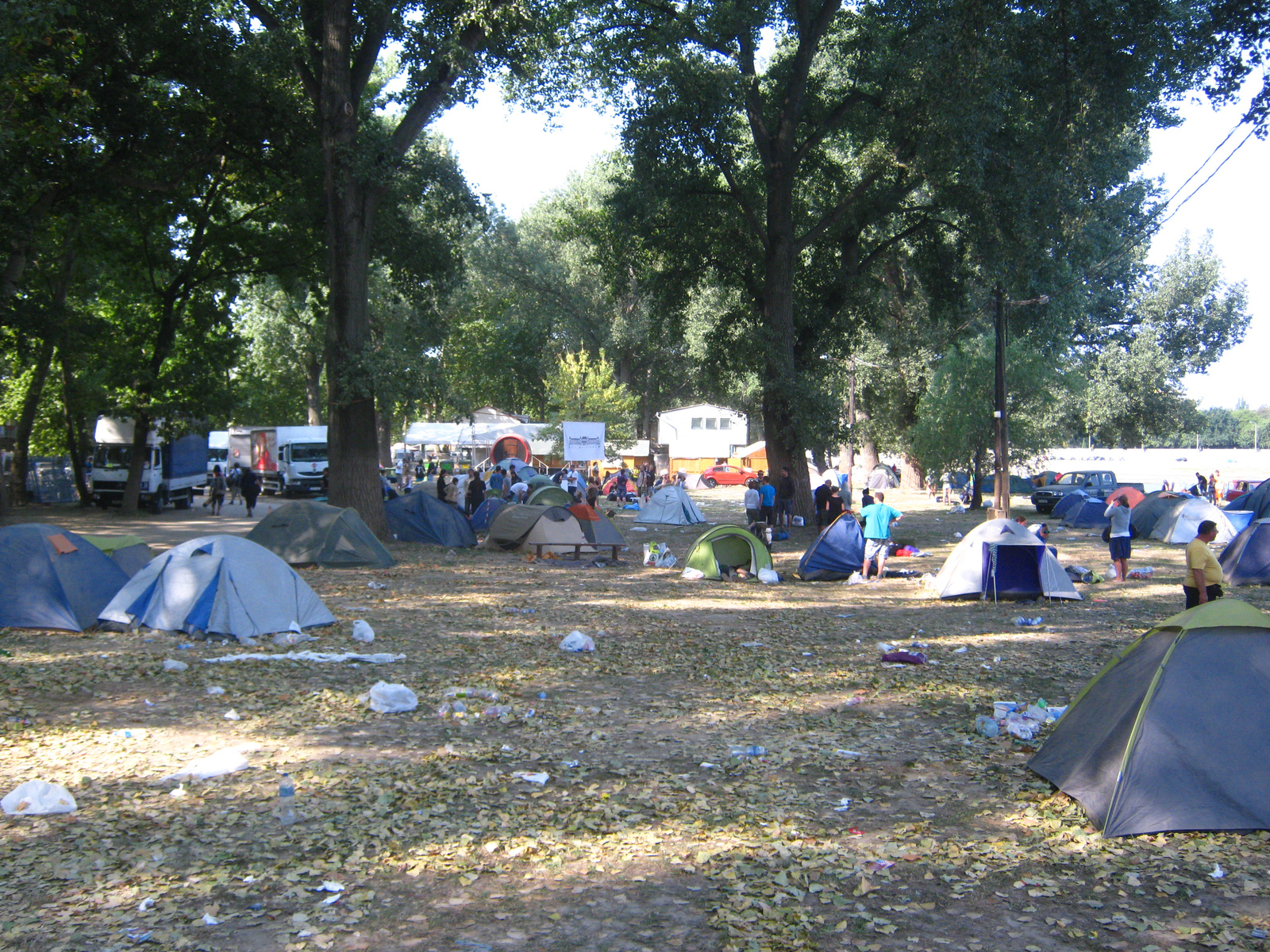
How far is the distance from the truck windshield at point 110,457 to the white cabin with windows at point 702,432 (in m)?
34.3

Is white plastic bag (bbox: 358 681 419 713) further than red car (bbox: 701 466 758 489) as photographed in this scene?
No

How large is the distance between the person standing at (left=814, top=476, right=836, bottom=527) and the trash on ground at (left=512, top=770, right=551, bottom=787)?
17.0m

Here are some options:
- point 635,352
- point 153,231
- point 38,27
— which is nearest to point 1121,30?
point 38,27

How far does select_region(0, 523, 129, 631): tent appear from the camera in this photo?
35.3ft

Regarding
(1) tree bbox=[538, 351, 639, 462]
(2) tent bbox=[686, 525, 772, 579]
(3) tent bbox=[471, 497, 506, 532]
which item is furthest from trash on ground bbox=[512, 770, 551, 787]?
(1) tree bbox=[538, 351, 639, 462]

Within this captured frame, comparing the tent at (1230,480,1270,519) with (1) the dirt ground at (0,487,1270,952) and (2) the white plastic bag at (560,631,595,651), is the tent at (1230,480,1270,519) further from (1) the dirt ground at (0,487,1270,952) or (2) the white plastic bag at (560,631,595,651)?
(2) the white plastic bag at (560,631,595,651)

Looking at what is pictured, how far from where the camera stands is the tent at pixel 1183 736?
5.61 m

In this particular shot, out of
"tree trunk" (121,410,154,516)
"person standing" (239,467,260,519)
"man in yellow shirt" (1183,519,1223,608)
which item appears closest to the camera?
"man in yellow shirt" (1183,519,1223,608)

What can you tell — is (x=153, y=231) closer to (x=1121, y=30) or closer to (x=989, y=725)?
(x=1121, y=30)

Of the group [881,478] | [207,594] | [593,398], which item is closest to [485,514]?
[207,594]

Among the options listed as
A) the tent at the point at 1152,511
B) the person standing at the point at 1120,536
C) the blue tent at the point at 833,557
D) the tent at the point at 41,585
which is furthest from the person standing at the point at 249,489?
the tent at the point at 1152,511

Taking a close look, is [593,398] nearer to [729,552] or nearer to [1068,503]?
[1068,503]

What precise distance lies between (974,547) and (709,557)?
15.4ft

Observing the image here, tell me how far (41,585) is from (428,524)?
408 inches
